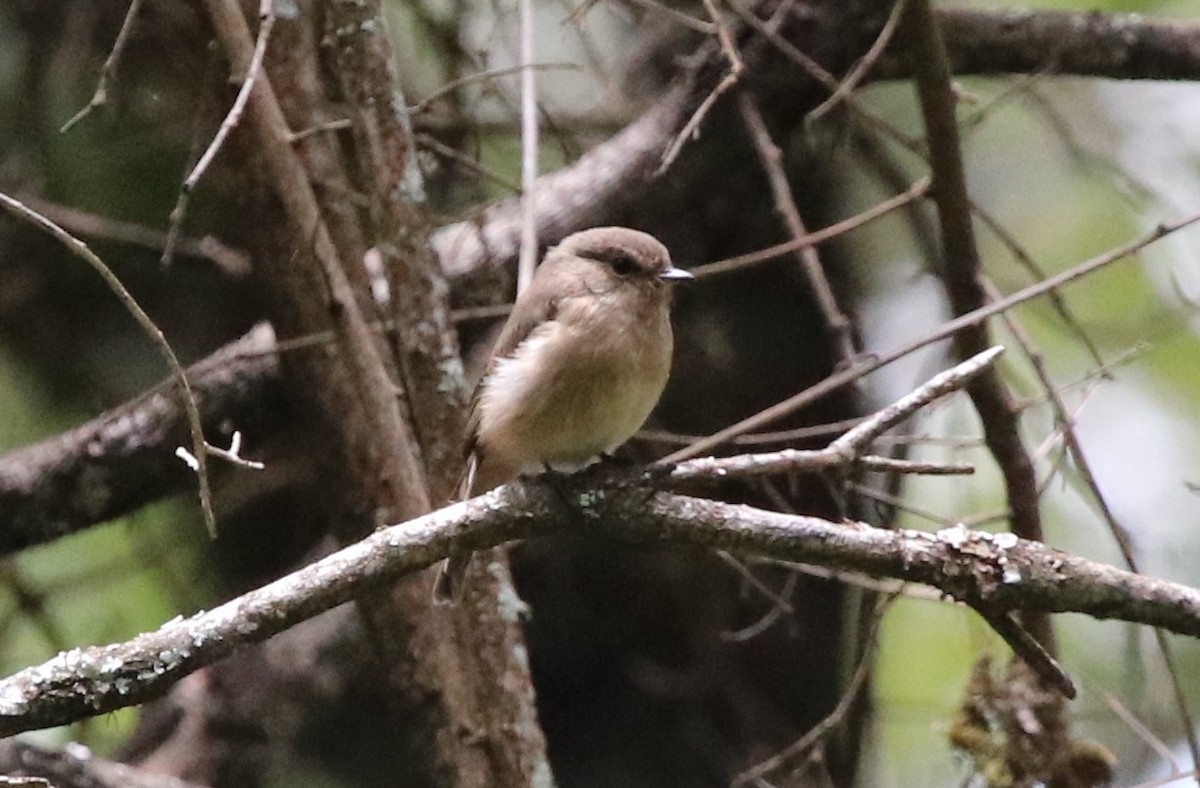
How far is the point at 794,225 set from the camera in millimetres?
3662

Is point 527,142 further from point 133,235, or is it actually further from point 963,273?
point 133,235

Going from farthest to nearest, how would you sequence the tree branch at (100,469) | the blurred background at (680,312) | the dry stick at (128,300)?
the blurred background at (680,312) → the tree branch at (100,469) → the dry stick at (128,300)

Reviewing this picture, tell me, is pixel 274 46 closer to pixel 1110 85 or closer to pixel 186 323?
pixel 186 323

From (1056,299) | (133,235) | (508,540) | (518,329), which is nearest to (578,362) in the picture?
(518,329)

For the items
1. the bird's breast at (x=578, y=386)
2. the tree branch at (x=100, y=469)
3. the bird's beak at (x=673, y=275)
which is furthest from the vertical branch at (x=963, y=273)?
the tree branch at (x=100, y=469)

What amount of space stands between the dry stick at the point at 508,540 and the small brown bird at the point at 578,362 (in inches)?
19.6

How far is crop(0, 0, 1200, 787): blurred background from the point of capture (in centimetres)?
435

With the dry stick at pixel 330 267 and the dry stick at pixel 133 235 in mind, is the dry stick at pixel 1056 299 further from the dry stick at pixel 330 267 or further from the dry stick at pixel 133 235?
the dry stick at pixel 133 235

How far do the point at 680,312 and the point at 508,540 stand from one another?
7.57 ft

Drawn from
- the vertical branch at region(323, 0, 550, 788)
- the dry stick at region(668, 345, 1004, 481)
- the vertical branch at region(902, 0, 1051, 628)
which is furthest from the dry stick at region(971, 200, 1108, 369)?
the vertical branch at region(323, 0, 550, 788)

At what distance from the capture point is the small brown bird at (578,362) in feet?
9.34

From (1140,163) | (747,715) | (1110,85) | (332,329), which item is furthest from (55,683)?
(1110,85)

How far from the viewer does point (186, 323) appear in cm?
472

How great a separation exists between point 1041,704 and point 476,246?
211 centimetres
